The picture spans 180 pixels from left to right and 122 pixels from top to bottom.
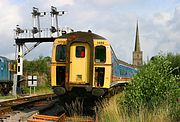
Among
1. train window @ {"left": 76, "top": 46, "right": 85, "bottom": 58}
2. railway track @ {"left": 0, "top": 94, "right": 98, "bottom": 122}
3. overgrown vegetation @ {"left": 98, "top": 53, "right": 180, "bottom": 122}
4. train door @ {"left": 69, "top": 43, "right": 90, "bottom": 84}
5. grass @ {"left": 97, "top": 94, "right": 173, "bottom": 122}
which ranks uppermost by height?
train window @ {"left": 76, "top": 46, "right": 85, "bottom": 58}

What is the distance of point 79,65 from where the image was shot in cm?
1570

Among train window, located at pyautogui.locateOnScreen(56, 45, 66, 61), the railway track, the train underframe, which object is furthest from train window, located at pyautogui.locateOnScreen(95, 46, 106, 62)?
the train underframe

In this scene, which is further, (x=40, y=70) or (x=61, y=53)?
(x=40, y=70)

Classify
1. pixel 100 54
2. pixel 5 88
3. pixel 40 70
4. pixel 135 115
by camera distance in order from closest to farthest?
pixel 135 115, pixel 100 54, pixel 5 88, pixel 40 70

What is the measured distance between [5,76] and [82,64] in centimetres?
1945

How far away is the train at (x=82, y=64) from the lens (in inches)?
611

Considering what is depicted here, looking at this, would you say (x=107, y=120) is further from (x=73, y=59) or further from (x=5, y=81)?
(x=5, y=81)

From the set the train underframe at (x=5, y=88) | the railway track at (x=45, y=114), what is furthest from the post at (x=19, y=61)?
the railway track at (x=45, y=114)

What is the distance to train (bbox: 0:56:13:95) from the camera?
107 feet

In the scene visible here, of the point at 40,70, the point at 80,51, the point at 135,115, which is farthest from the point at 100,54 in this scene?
the point at 40,70

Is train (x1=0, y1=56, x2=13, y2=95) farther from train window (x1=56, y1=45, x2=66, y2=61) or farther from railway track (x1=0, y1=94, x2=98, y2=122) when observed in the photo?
train window (x1=56, y1=45, x2=66, y2=61)

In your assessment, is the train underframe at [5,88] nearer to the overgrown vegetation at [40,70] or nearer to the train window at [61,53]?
the overgrown vegetation at [40,70]

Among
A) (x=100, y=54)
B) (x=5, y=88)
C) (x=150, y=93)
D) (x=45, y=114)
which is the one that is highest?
(x=100, y=54)

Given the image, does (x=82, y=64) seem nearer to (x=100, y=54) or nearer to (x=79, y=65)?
(x=79, y=65)
